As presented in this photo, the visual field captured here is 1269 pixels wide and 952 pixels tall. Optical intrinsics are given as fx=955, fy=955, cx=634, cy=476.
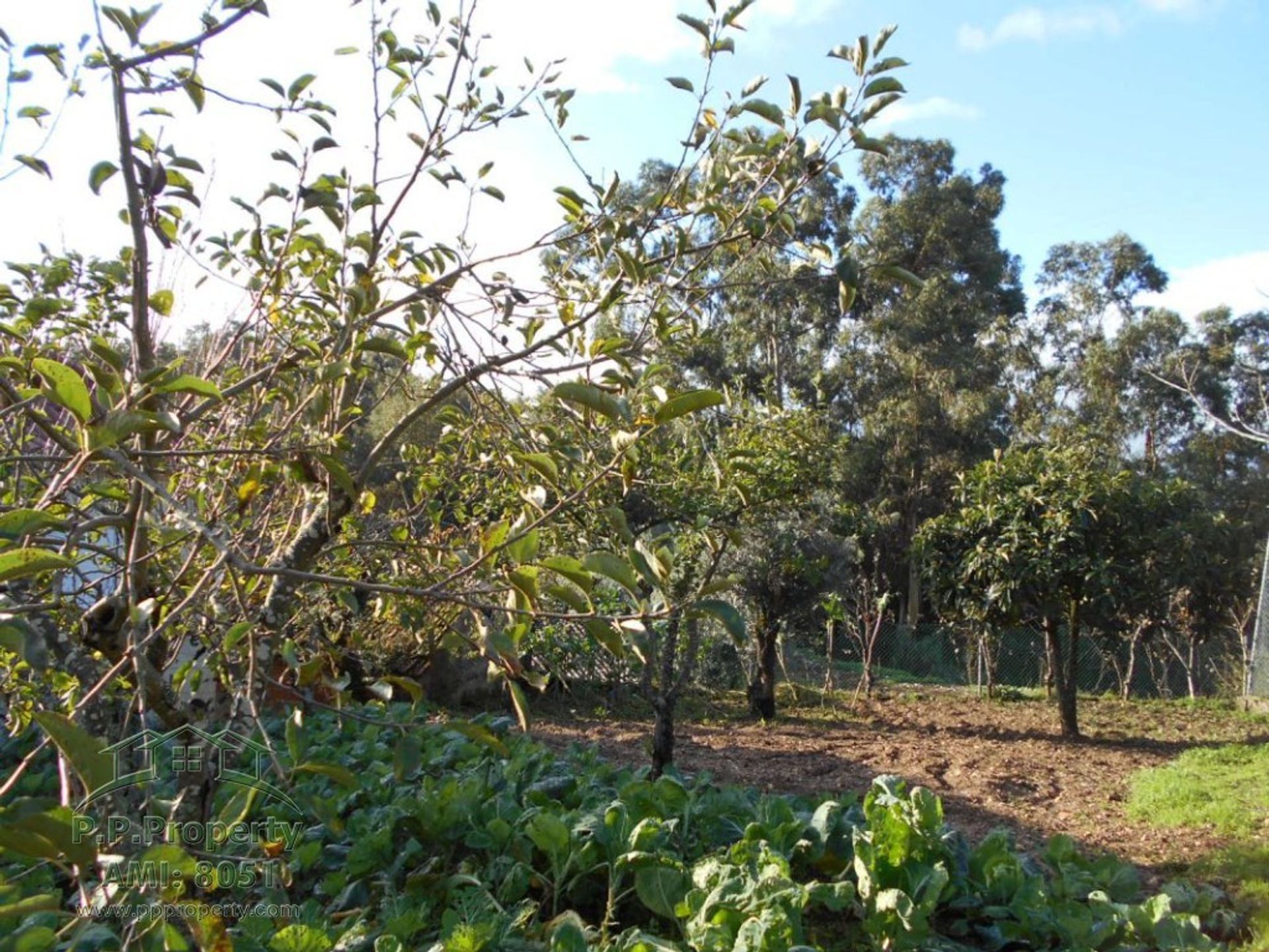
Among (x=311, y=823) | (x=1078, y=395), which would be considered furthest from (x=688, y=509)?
(x=1078, y=395)

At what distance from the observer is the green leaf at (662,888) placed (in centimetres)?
253

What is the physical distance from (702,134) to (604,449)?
30.9 inches

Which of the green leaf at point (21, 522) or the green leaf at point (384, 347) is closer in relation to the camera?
the green leaf at point (21, 522)

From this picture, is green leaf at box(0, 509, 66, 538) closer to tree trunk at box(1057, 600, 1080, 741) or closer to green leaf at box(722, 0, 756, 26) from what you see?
green leaf at box(722, 0, 756, 26)

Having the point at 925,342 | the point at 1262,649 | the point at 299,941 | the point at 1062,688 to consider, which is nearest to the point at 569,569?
the point at 299,941

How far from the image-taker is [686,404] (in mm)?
1332

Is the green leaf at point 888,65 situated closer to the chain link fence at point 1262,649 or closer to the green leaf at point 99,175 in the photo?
the green leaf at point 99,175

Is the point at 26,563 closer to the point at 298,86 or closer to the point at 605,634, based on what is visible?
the point at 605,634

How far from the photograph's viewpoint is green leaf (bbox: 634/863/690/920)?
253 centimetres

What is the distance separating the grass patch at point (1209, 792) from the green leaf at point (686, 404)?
524 centimetres

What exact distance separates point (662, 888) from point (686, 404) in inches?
67.5

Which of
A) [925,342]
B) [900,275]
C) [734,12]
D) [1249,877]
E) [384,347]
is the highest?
[925,342]

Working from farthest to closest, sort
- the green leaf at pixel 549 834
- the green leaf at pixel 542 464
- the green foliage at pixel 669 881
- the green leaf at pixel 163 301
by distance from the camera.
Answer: the green leaf at pixel 549 834
the green foliage at pixel 669 881
the green leaf at pixel 163 301
the green leaf at pixel 542 464

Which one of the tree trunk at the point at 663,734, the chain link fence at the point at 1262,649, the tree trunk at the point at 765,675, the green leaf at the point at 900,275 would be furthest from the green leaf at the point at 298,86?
the chain link fence at the point at 1262,649
